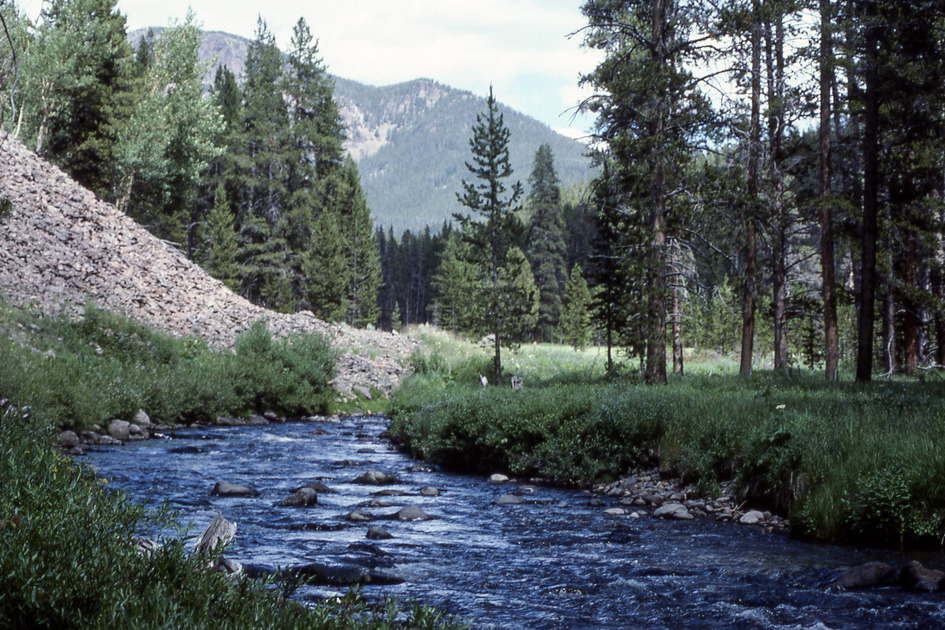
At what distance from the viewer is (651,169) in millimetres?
16844

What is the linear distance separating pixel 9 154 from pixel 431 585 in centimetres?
3017

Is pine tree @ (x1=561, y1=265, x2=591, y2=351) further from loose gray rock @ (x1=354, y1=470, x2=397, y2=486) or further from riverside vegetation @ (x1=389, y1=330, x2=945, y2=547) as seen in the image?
loose gray rock @ (x1=354, y1=470, x2=397, y2=486)

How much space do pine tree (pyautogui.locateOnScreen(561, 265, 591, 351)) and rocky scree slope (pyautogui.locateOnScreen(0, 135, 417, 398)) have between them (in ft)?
Answer: 122

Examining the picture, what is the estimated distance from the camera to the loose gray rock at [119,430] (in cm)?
1605

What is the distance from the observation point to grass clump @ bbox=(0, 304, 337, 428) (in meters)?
15.0

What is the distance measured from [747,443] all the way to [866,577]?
365 cm

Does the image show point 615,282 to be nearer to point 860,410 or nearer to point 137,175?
point 860,410

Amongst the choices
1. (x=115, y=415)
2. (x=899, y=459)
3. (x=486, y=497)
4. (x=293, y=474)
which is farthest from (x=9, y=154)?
(x=899, y=459)

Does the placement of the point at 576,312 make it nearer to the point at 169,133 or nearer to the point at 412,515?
the point at 169,133

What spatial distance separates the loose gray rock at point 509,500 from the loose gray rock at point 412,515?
1519 millimetres

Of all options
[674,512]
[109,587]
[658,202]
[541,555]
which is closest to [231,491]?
[541,555]

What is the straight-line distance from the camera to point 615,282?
82.5 feet

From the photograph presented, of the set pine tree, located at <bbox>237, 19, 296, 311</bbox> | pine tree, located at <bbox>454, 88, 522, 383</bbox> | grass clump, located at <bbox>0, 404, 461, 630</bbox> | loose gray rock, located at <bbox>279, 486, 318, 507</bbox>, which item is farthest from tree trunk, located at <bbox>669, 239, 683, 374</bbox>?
pine tree, located at <bbox>237, 19, 296, 311</bbox>

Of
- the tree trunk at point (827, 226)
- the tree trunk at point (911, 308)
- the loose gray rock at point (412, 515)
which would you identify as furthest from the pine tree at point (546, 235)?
the loose gray rock at point (412, 515)
